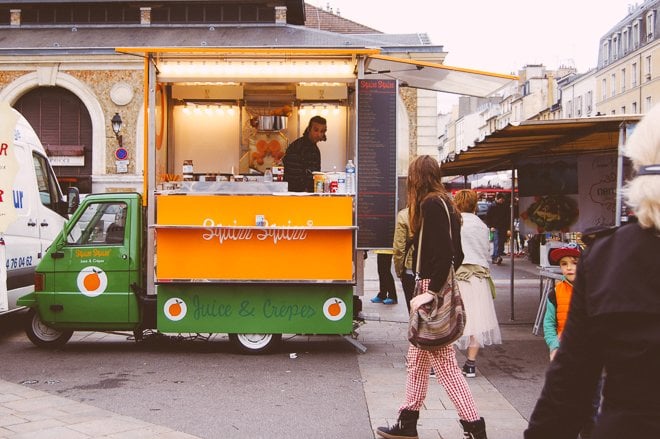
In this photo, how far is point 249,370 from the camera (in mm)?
7871

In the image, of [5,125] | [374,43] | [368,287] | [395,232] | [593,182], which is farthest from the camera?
[374,43]

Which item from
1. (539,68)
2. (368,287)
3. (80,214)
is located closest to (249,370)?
(80,214)

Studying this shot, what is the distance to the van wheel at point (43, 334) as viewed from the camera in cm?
896

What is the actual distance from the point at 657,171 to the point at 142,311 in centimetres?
727

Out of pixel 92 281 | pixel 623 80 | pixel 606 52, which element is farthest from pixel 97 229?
pixel 606 52

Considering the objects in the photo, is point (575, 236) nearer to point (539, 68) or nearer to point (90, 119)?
point (90, 119)

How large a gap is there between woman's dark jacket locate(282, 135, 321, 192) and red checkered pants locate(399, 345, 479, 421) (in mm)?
4269

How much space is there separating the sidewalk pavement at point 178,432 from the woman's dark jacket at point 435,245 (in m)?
1.28

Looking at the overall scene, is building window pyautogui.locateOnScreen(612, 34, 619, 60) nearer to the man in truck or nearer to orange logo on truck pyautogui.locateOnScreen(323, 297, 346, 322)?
the man in truck

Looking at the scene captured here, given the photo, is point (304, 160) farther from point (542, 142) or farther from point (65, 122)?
point (65, 122)

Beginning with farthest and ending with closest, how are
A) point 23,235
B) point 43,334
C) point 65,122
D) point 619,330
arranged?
1. point 65,122
2. point 23,235
3. point 43,334
4. point 619,330

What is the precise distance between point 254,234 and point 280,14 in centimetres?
2477

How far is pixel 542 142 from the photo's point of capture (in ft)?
31.8

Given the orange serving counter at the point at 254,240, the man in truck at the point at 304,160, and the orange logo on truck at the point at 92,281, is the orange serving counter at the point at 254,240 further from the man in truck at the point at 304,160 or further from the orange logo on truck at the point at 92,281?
the man in truck at the point at 304,160
